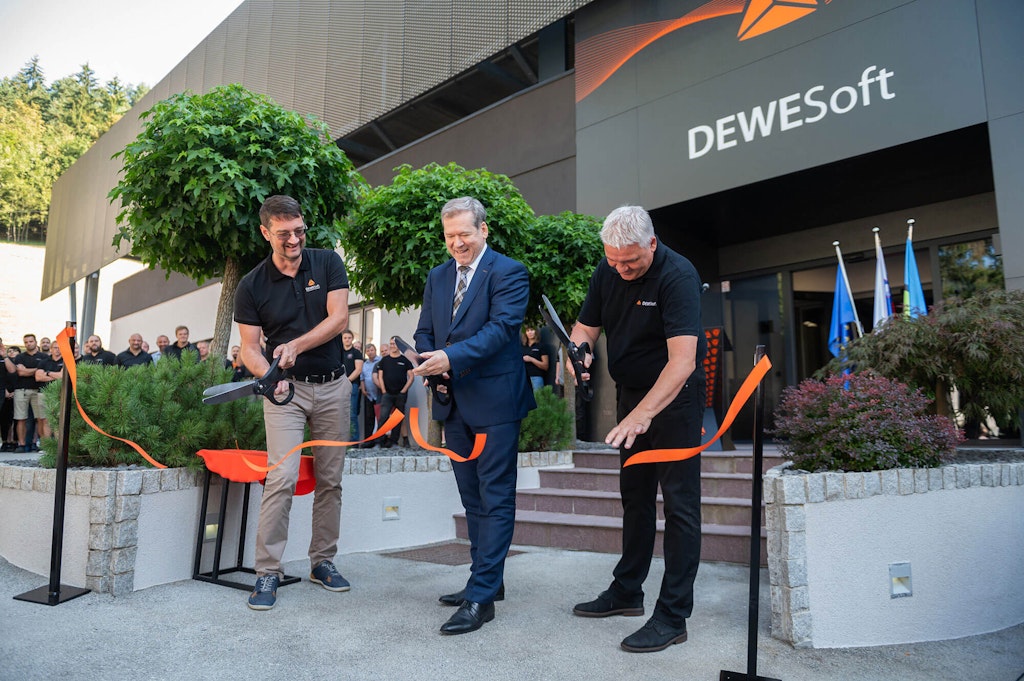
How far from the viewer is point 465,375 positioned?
2979 millimetres

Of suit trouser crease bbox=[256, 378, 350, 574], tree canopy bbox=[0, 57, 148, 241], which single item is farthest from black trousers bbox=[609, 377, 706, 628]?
tree canopy bbox=[0, 57, 148, 241]

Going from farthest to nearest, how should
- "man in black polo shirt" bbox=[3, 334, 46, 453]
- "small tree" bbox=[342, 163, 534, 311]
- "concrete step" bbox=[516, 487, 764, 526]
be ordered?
"man in black polo shirt" bbox=[3, 334, 46, 453] < "small tree" bbox=[342, 163, 534, 311] < "concrete step" bbox=[516, 487, 764, 526]

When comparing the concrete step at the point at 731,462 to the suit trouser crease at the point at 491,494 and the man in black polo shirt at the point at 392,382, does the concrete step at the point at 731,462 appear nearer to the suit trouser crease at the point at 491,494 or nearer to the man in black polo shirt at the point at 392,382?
the suit trouser crease at the point at 491,494

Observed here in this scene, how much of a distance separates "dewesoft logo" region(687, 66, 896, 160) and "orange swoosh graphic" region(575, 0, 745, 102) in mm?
1350

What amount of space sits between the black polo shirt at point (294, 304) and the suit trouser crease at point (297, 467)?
0.13 m

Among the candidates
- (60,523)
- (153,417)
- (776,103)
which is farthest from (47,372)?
(776,103)

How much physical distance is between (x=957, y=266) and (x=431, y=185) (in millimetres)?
5398

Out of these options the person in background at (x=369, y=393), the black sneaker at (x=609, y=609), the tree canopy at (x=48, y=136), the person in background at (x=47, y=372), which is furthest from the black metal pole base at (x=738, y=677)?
the tree canopy at (x=48, y=136)

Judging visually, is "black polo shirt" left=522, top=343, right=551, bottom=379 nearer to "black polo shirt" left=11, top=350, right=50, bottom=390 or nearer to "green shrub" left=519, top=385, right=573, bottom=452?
"green shrub" left=519, top=385, right=573, bottom=452

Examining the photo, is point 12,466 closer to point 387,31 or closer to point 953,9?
point 953,9

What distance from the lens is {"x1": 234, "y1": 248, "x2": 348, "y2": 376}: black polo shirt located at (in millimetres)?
3328

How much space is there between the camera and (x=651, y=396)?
2.47 m

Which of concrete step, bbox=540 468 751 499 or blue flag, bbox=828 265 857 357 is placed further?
blue flag, bbox=828 265 857 357

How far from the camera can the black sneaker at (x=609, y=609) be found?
2957mm
